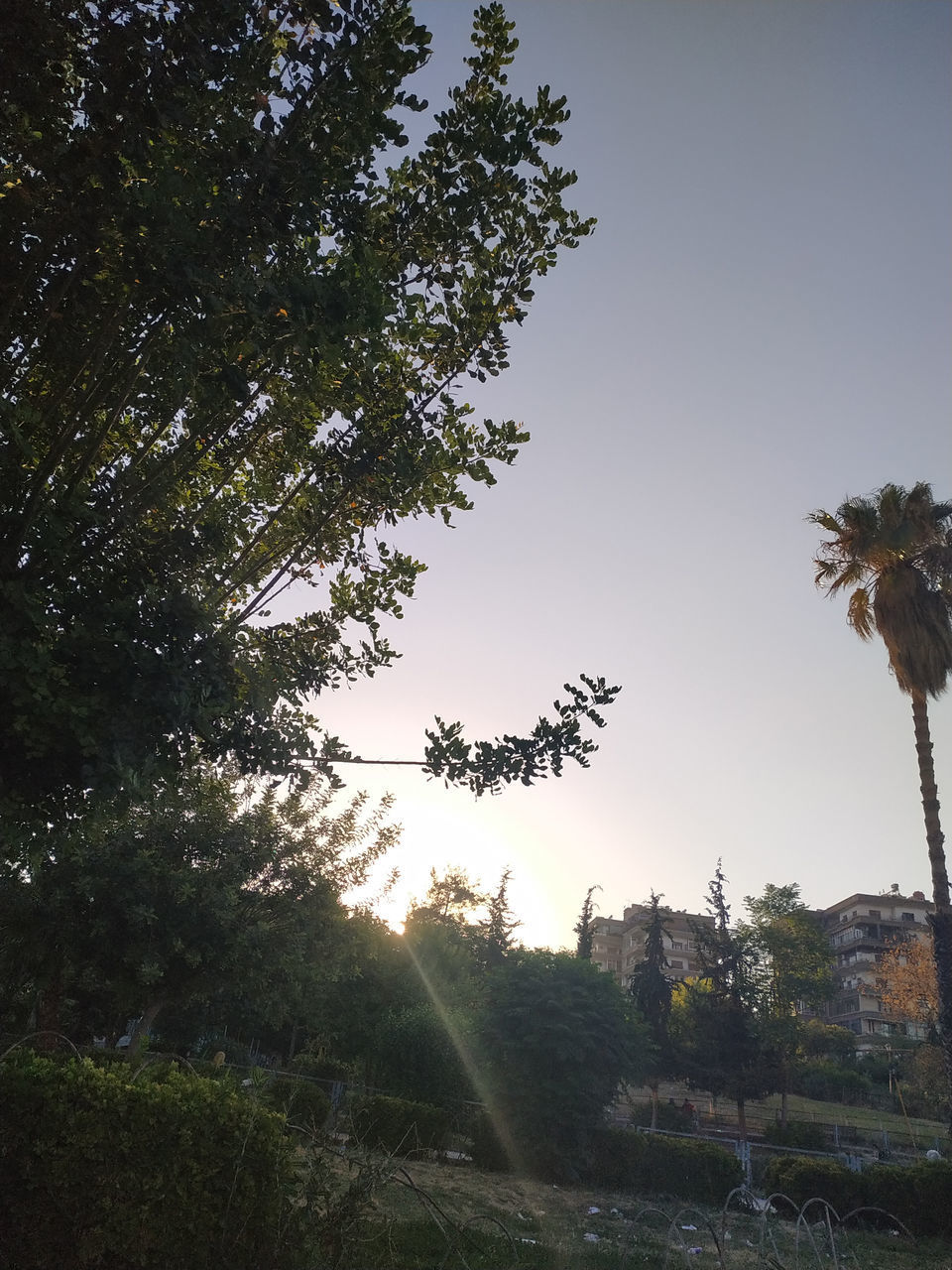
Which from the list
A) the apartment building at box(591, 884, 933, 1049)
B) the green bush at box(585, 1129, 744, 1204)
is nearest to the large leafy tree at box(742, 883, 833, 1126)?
the apartment building at box(591, 884, 933, 1049)

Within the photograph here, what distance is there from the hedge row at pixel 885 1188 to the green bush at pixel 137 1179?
A: 1480 cm

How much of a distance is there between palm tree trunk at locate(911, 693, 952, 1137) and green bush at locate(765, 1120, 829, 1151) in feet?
28.6

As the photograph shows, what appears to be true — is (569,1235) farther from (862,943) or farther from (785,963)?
(862,943)

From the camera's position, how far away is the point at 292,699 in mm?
5867

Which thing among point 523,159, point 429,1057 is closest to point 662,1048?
point 429,1057

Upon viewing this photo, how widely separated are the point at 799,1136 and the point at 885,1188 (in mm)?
10586

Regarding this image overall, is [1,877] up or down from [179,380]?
down

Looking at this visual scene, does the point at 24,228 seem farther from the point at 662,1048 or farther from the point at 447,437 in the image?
the point at 662,1048

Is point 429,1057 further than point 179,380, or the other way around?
point 429,1057

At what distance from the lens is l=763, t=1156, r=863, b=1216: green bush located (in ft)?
54.6

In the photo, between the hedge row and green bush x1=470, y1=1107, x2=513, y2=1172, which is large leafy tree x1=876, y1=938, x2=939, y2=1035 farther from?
green bush x1=470, y1=1107, x2=513, y2=1172

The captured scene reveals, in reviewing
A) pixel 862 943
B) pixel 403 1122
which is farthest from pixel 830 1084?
pixel 403 1122

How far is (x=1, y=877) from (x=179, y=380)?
14.0 metres

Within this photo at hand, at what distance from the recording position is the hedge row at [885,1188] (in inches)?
626
